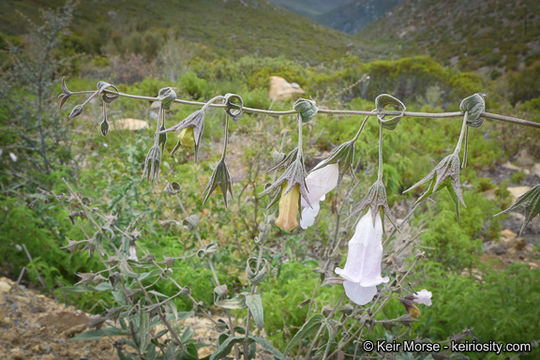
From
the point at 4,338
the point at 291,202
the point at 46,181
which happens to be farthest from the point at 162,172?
the point at 291,202

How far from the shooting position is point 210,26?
3078 centimetres

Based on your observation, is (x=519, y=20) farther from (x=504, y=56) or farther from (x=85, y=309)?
(x=85, y=309)

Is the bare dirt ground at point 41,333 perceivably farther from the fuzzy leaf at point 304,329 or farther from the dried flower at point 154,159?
the dried flower at point 154,159

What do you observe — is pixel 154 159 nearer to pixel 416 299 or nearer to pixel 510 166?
pixel 416 299

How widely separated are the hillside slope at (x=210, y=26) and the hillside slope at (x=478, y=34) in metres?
5.25

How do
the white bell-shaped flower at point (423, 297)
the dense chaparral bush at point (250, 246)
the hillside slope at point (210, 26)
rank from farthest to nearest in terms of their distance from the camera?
the hillside slope at point (210, 26) < the white bell-shaped flower at point (423, 297) < the dense chaparral bush at point (250, 246)

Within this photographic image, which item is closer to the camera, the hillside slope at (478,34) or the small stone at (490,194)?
the small stone at (490,194)

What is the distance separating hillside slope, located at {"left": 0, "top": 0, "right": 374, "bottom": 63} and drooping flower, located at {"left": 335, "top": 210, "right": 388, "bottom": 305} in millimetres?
16997

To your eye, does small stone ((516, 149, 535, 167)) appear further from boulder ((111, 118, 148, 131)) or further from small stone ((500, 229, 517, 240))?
boulder ((111, 118, 148, 131))

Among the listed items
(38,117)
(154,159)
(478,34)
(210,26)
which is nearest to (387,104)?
(154,159)

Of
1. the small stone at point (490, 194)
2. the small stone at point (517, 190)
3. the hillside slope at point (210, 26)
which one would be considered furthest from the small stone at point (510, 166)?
the hillside slope at point (210, 26)

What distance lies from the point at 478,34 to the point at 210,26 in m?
23.1

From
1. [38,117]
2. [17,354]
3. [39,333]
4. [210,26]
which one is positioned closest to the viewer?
[17,354]

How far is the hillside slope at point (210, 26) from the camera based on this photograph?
1895cm
